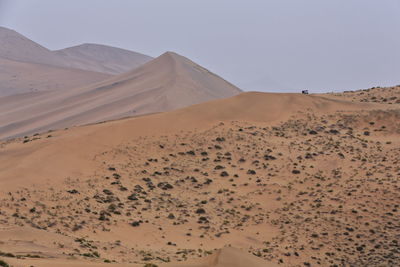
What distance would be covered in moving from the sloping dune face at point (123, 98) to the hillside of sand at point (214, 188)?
124ft

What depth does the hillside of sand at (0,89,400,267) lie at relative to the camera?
2284 cm

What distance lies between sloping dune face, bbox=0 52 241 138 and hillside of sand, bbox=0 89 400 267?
37.9m

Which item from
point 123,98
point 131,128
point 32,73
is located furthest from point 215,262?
point 32,73

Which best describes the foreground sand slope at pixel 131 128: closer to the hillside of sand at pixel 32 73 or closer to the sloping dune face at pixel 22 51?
the hillside of sand at pixel 32 73

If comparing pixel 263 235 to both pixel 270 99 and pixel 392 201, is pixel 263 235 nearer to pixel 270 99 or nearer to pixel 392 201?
pixel 392 201

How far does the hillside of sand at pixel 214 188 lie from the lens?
22.8m

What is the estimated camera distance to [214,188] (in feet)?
96.9

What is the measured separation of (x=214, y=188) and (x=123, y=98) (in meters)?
57.3

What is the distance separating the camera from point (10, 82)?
433 ft

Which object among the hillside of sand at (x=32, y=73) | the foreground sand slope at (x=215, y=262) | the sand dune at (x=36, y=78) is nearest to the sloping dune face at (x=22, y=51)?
the hillside of sand at (x=32, y=73)

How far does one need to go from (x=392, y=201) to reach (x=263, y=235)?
6.48m

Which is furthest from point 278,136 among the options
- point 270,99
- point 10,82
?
point 10,82

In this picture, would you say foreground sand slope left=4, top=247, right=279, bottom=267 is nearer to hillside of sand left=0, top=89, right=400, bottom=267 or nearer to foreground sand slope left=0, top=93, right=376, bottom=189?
hillside of sand left=0, top=89, right=400, bottom=267

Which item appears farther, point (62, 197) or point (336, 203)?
point (336, 203)
